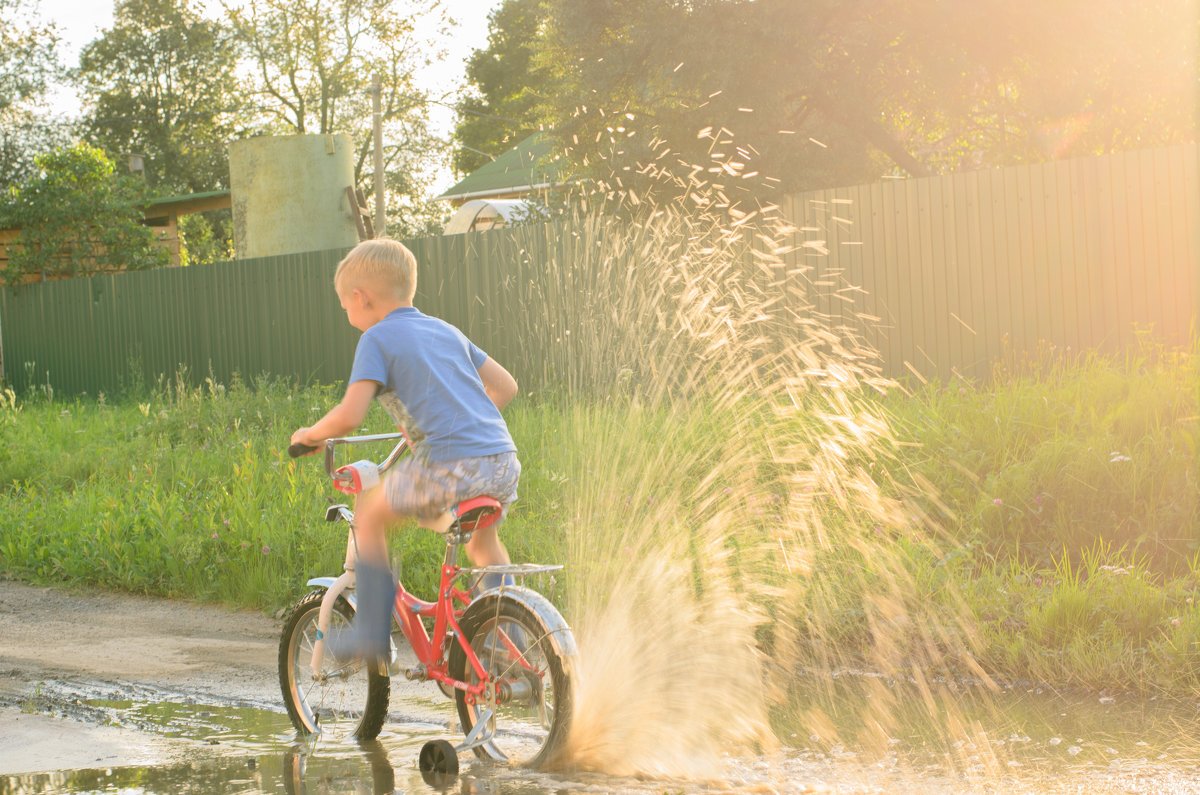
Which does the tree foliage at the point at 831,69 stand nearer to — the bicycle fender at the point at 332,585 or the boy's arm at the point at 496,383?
the boy's arm at the point at 496,383

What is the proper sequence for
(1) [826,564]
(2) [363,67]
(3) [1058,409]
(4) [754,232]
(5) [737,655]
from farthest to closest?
(2) [363,67], (4) [754,232], (3) [1058,409], (1) [826,564], (5) [737,655]

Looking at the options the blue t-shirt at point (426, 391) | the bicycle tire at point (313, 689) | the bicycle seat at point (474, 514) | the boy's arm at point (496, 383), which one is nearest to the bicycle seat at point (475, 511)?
the bicycle seat at point (474, 514)

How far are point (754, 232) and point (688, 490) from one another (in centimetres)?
549

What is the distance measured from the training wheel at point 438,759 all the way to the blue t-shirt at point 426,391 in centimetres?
90

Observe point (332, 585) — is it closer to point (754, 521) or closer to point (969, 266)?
point (754, 521)

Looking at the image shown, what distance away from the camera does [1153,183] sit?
35.1 ft

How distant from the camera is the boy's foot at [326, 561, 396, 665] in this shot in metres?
4.52

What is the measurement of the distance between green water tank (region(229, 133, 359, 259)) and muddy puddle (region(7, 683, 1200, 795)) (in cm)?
1527

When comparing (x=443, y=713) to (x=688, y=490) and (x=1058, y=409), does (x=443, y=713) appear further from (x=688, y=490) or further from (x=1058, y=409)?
(x=1058, y=409)

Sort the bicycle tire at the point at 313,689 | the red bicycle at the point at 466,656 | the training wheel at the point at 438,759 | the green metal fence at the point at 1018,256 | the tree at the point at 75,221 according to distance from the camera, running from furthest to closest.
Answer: the tree at the point at 75,221 → the green metal fence at the point at 1018,256 → the bicycle tire at the point at 313,689 → the training wheel at the point at 438,759 → the red bicycle at the point at 466,656

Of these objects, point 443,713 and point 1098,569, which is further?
point 1098,569

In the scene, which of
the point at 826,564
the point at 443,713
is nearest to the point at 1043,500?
the point at 826,564

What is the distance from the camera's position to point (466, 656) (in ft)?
14.7

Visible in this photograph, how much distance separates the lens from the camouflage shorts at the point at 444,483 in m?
4.32
